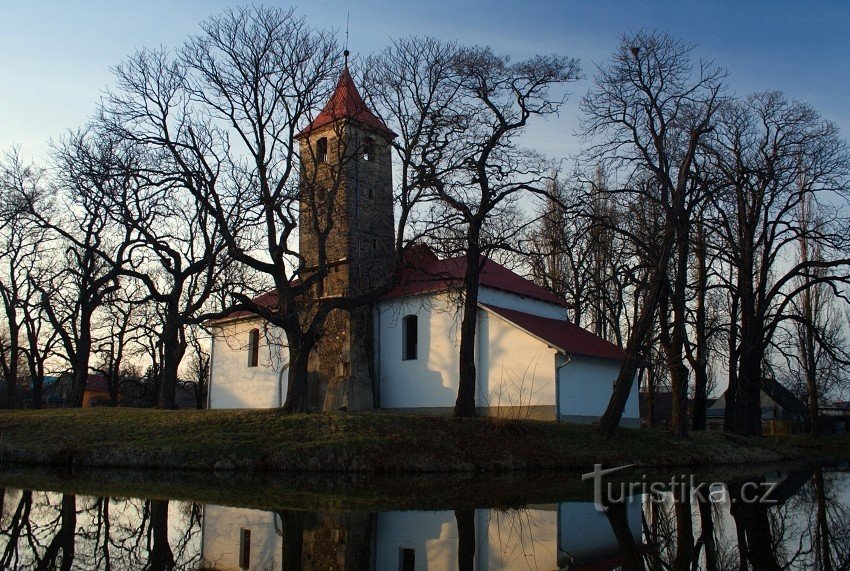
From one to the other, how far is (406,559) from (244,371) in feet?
100

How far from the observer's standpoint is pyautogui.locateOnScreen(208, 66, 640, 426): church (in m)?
27.1

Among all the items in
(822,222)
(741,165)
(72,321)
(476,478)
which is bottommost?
(476,478)

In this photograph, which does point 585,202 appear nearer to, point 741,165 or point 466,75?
point 466,75

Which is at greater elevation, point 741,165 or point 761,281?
point 741,165

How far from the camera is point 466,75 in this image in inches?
893

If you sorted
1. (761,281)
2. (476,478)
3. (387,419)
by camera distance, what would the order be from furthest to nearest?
(761,281) < (387,419) < (476,478)

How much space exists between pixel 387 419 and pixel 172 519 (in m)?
10.3

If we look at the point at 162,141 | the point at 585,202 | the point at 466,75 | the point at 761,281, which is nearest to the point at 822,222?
the point at 761,281

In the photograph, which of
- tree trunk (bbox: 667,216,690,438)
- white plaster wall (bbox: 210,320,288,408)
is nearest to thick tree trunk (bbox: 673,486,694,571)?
tree trunk (bbox: 667,216,690,438)

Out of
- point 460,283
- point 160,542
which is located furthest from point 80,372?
point 160,542

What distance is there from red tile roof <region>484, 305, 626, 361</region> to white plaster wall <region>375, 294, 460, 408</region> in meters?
2.19

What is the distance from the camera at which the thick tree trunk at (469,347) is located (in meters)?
22.6

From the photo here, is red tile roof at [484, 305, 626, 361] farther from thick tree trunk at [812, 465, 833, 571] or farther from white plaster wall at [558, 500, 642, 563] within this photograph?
white plaster wall at [558, 500, 642, 563]

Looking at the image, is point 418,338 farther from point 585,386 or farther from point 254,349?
point 254,349
